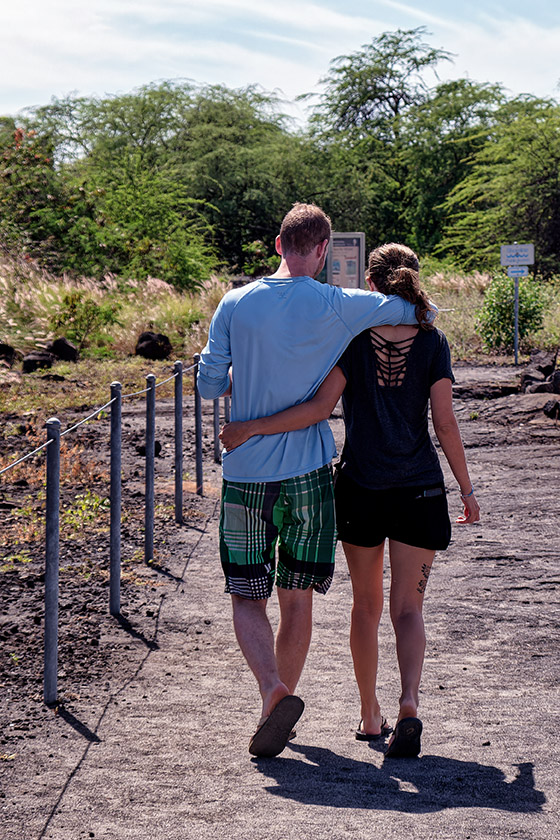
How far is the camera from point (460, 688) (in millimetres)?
4637

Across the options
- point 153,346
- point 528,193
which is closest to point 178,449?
point 153,346

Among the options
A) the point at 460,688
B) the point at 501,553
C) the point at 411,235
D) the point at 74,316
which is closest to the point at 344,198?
the point at 411,235

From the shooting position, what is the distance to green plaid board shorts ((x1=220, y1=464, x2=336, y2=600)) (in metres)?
3.76

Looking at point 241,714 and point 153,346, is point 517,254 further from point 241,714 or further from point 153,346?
point 241,714

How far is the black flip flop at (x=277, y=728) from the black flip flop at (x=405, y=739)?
1.19 feet

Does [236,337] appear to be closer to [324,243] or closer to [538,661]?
[324,243]

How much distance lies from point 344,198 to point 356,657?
4037 centimetres

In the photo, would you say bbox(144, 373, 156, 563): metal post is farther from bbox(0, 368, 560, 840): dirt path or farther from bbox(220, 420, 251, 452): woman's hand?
bbox(220, 420, 251, 452): woman's hand

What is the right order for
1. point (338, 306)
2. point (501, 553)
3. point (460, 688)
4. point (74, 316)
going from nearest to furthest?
point (338, 306) → point (460, 688) → point (501, 553) → point (74, 316)

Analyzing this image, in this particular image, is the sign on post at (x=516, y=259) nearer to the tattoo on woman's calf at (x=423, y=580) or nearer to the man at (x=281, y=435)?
the tattoo on woman's calf at (x=423, y=580)

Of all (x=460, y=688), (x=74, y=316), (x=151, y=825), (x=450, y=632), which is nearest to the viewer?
(x=151, y=825)

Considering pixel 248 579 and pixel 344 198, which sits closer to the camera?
pixel 248 579

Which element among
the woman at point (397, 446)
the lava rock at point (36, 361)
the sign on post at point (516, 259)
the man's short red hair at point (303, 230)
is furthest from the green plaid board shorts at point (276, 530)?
the sign on post at point (516, 259)

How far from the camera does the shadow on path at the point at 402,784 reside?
3.23 meters
